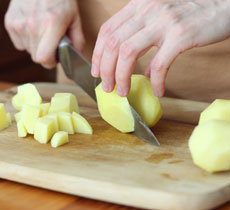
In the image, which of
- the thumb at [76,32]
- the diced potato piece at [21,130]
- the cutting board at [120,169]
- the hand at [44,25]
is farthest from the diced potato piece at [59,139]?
the thumb at [76,32]

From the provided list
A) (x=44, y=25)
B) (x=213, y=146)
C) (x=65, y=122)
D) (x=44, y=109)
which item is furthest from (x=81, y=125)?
(x=44, y=25)

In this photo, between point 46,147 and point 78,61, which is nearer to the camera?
point 46,147

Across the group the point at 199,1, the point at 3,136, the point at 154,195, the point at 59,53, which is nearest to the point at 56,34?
the point at 59,53

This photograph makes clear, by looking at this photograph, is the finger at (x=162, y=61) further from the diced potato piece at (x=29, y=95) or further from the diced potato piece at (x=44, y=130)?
the diced potato piece at (x=29, y=95)

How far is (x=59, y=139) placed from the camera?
1.32 m

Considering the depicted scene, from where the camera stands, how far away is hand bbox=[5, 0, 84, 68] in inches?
70.5

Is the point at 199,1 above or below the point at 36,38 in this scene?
above

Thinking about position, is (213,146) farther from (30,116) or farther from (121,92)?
(30,116)

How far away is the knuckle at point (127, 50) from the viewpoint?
1.28 meters

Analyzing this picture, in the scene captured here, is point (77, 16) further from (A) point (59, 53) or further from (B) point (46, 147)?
(B) point (46, 147)

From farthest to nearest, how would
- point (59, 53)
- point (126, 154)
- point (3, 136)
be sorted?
point (59, 53) → point (3, 136) → point (126, 154)

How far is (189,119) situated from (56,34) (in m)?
0.65

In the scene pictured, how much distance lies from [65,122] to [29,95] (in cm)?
29

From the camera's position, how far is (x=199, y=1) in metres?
1.35
